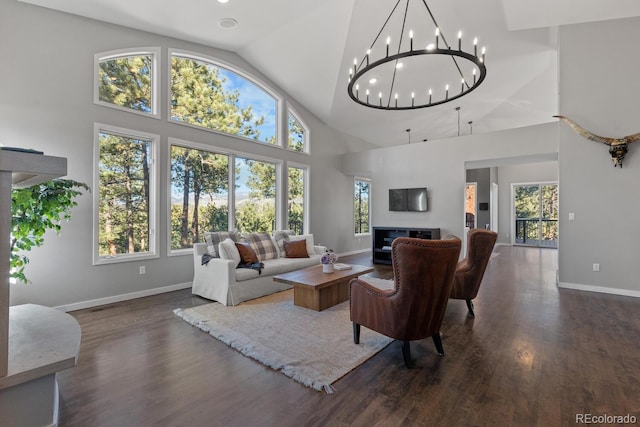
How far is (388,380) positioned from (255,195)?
4.72 meters

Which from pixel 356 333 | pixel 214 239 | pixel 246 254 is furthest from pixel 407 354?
pixel 214 239

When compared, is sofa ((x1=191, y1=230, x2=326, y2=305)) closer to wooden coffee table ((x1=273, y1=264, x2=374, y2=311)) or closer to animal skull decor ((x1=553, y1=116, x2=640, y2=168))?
wooden coffee table ((x1=273, y1=264, x2=374, y2=311))

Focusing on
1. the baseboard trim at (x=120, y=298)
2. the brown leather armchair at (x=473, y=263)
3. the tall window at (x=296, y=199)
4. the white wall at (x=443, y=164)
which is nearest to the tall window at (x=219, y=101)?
the tall window at (x=296, y=199)

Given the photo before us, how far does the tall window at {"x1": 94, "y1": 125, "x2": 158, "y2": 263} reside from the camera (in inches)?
159

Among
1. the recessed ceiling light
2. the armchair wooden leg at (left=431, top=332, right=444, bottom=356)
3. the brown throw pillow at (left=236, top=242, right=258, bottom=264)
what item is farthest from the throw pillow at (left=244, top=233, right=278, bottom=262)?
the recessed ceiling light

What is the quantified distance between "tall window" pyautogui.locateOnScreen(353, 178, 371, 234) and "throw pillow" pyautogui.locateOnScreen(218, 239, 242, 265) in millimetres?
5161

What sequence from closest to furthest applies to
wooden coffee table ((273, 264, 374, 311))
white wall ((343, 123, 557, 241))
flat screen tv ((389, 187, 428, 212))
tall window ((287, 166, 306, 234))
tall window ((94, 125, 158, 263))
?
wooden coffee table ((273, 264, 374, 311))
tall window ((94, 125, 158, 263))
white wall ((343, 123, 557, 241))
flat screen tv ((389, 187, 428, 212))
tall window ((287, 166, 306, 234))

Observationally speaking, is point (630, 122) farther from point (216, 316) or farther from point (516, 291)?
point (216, 316)

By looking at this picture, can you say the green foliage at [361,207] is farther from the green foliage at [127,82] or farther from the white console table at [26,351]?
the white console table at [26,351]

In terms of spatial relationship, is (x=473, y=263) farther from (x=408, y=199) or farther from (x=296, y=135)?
(x=296, y=135)

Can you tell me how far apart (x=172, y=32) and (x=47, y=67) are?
1787 millimetres

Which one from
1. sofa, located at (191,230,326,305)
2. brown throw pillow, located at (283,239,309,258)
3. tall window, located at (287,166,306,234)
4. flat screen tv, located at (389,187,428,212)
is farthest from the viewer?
tall window, located at (287,166,306,234)

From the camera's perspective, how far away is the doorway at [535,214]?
977 centimetres

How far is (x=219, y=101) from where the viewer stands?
5.50 metres
